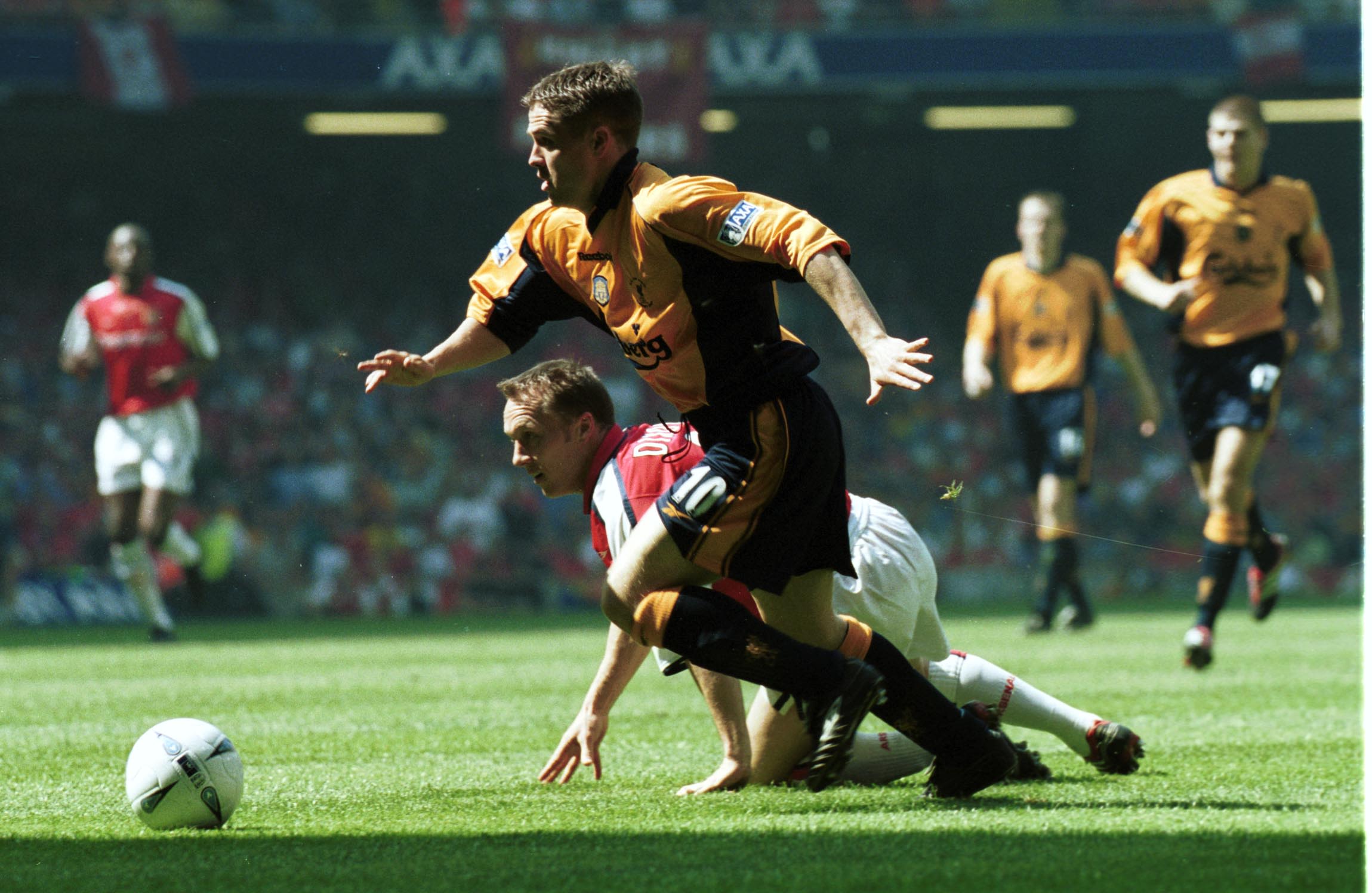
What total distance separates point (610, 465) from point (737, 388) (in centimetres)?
58

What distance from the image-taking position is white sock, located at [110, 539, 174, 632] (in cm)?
1068

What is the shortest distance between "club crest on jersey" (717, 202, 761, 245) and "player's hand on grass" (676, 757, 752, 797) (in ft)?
4.54

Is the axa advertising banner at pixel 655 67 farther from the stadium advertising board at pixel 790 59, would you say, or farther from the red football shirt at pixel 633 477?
the red football shirt at pixel 633 477

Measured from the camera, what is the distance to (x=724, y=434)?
374cm

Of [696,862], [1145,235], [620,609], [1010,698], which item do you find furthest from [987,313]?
[696,862]

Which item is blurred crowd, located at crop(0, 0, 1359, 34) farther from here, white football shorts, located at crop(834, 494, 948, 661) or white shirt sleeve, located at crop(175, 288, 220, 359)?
white football shorts, located at crop(834, 494, 948, 661)

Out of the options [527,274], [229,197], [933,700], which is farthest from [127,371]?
[229,197]

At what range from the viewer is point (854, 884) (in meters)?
2.97

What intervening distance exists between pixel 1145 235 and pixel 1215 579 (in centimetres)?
163

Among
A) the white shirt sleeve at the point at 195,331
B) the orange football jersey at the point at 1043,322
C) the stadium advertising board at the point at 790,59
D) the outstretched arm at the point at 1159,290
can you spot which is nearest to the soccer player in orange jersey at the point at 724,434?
the outstretched arm at the point at 1159,290

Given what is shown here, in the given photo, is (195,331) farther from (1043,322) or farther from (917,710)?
(917,710)

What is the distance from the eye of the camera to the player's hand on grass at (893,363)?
3105 millimetres

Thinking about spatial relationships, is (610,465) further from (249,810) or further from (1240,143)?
(1240,143)

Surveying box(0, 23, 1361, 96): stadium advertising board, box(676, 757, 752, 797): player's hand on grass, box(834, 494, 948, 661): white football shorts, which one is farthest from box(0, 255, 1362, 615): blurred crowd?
box(676, 757, 752, 797): player's hand on grass
